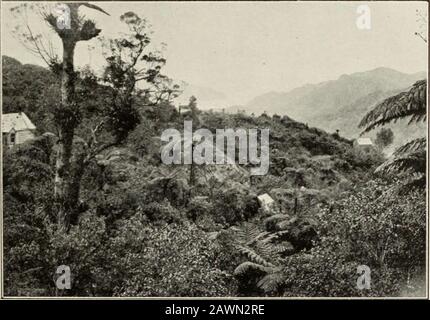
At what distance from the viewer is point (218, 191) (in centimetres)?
1009

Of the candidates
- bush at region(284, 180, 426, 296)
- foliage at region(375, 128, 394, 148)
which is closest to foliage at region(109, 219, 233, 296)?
bush at region(284, 180, 426, 296)

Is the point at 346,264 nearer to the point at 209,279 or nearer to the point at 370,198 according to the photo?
the point at 370,198

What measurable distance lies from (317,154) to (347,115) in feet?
3.09

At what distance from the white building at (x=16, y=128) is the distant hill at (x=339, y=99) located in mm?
4028

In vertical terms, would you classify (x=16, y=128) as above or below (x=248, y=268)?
above

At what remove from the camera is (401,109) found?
33.0 ft

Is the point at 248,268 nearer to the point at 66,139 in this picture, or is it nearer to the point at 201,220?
the point at 201,220

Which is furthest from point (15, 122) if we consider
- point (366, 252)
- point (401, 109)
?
point (401, 109)

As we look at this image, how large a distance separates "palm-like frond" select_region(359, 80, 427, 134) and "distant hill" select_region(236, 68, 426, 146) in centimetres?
12

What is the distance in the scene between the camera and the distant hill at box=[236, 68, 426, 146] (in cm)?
1002

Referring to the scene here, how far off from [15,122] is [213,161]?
3685 millimetres
